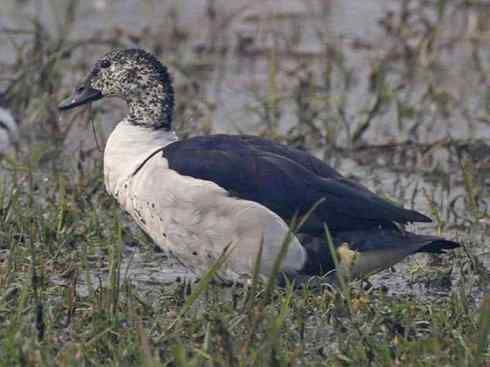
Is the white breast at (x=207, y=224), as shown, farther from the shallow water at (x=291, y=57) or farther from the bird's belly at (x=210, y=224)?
the shallow water at (x=291, y=57)

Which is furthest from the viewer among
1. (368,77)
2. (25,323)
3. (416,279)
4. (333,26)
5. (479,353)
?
(333,26)

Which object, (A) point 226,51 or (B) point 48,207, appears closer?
(B) point 48,207

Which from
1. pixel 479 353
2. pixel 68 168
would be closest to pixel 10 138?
pixel 68 168

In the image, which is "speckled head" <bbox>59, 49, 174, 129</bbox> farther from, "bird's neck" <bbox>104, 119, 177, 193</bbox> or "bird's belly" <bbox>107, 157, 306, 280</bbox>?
"bird's belly" <bbox>107, 157, 306, 280</bbox>

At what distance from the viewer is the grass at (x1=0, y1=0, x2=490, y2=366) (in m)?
4.68

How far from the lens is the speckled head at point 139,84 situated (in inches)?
244

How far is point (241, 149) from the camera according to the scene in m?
5.79

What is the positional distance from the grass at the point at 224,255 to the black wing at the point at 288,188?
11.9 inches

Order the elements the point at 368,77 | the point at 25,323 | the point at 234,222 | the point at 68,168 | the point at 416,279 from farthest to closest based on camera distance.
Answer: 1. the point at 368,77
2. the point at 68,168
3. the point at 416,279
4. the point at 234,222
5. the point at 25,323

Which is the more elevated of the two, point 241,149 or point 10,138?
point 241,149

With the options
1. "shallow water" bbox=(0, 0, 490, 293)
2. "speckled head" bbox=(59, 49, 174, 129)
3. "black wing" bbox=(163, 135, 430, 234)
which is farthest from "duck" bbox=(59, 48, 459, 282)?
"shallow water" bbox=(0, 0, 490, 293)

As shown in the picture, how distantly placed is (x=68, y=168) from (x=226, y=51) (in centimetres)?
268

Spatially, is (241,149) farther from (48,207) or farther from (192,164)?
(48,207)

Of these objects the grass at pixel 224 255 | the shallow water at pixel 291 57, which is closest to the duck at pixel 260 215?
the grass at pixel 224 255
